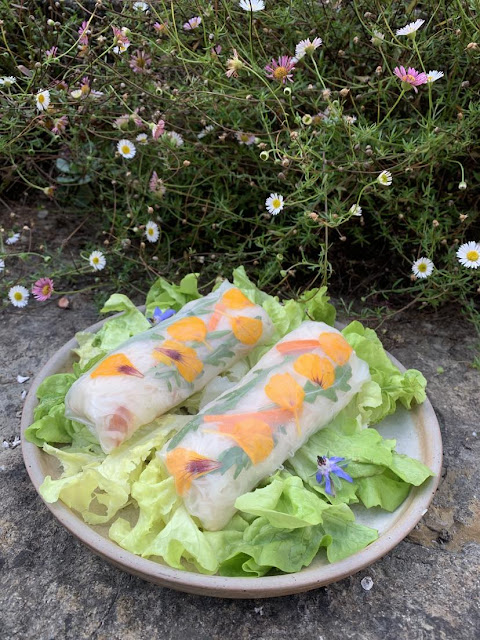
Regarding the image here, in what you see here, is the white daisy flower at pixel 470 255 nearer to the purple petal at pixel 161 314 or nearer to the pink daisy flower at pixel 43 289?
the purple petal at pixel 161 314

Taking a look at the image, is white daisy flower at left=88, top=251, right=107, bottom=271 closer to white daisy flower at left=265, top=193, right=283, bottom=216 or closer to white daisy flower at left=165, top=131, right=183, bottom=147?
white daisy flower at left=165, top=131, right=183, bottom=147

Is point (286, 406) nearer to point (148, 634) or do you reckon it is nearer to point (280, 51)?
point (148, 634)

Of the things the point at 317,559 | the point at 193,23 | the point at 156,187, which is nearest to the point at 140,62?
the point at 193,23

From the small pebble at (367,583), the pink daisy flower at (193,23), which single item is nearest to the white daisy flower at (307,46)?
the pink daisy flower at (193,23)

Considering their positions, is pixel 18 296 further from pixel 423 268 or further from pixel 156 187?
pixel 423 268

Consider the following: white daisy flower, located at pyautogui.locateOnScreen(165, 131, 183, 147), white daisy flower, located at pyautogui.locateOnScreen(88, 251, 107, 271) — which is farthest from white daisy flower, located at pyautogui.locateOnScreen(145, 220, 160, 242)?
white daisy flower, located at pyautogui.locateOnScreen(165, 131, 183, 147)

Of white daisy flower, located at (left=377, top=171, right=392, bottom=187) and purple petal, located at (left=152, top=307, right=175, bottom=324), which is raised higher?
white daisy flower, located at (left=377, top=171, right=392, bottom=187)
